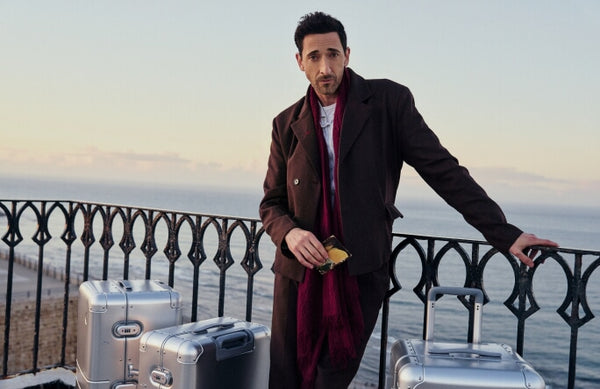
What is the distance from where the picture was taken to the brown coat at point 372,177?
2.05 metres

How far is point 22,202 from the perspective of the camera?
3783 millimetres

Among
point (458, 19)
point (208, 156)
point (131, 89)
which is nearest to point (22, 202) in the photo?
point (458, 19)

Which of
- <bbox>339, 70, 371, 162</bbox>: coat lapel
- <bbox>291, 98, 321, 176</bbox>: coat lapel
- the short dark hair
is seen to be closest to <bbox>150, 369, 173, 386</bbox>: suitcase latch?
<bbox>291, 98, 321, 176</bbox>: coat lapel

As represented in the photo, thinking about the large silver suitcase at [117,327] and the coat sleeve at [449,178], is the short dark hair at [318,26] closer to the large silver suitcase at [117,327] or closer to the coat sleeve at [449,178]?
the coat sleeve at [449,178]

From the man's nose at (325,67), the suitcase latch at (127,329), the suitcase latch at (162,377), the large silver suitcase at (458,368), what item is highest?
the man's nose at (325,67)

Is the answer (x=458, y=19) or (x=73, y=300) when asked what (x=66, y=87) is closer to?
(x=73, y=300)

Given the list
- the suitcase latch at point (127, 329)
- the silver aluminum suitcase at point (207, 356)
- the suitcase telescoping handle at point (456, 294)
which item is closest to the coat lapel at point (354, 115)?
the suitcase telescoping handle at point (456, 294)

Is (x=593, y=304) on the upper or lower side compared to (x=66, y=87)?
lower

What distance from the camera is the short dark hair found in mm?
2184

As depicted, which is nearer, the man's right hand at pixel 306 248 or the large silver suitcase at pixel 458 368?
the large silver suitcase at pixel 458 368

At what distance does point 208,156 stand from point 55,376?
69808 mm

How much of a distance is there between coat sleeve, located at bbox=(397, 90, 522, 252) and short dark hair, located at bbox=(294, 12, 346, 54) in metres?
0.37

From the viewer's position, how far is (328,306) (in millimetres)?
2090

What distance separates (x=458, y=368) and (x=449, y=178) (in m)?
0.69
